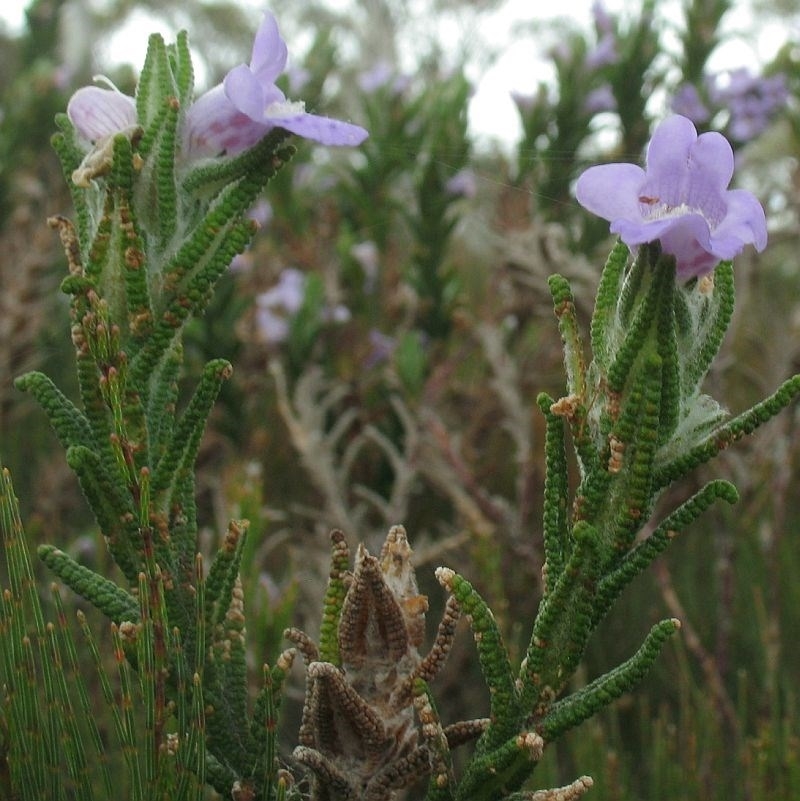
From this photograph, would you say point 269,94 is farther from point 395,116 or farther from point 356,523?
point 395,116

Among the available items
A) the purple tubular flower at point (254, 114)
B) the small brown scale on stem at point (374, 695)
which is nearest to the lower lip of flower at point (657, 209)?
the purple tubular flower at point (254, 114)

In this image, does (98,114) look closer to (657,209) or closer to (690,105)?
(657,209)

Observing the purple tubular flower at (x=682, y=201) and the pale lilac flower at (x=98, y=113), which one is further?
the pale lilac flower at (x=98, y=113)

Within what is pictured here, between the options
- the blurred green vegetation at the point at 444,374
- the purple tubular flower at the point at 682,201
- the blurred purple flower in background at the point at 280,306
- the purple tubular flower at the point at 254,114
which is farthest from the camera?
the blurred purple flower in background at the point at 280,306

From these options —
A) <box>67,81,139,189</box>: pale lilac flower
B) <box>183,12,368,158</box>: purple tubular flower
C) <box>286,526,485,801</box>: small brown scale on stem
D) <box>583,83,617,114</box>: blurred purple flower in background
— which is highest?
<box>583,83,617,114</box>: blurred purple flower in background

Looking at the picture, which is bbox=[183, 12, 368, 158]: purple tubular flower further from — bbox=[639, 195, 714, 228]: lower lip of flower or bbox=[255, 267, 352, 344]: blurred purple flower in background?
bbox=[255, 267, 352, 344]: blurred purple flower in background

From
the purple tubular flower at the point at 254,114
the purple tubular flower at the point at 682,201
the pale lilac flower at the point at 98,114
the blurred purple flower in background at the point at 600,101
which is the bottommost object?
the purple tubular flower at the point at 682,201

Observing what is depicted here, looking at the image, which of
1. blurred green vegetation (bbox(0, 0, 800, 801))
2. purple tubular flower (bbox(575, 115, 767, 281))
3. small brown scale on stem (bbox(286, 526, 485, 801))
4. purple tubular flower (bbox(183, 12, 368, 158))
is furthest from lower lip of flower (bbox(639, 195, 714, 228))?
blurred green vegetation (bbox(0, 0, 800, 801))

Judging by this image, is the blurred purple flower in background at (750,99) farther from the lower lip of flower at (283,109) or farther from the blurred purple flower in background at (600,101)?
the lower lip of flower at (283,109)
